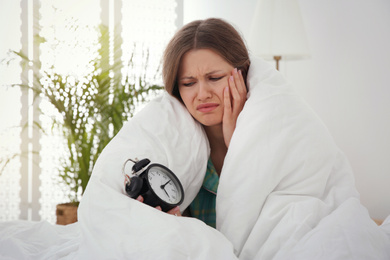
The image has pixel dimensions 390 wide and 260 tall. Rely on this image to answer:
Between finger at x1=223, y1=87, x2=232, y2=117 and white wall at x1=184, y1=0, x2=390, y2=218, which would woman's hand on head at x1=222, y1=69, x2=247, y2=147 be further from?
white wall at x1=184, y1=0, x2=390, y2=218

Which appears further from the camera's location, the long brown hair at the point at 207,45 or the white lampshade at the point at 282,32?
the white lampshade at the point at 282,32

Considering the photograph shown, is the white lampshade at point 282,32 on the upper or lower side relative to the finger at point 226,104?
upper

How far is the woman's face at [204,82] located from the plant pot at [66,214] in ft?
5.14

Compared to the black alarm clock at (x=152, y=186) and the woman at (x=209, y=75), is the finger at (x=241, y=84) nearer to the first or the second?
the woman at (x=209, y=75)

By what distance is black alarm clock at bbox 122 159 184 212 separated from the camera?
46.8 inches

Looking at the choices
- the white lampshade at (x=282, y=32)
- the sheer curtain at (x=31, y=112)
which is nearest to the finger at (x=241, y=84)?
the white lampshade at (x=282, y=32)

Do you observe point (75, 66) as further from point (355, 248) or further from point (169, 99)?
point (355, 248)

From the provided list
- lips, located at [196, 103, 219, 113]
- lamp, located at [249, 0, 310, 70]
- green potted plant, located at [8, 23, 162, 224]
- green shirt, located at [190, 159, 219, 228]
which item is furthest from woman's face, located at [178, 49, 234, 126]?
green potted plant, located at [8, 23, 162, 224]

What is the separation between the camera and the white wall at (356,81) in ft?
9.36

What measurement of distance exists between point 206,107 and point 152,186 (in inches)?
21.6

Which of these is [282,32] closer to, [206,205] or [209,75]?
[209,75]

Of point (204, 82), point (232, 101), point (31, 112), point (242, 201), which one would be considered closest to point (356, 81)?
point (232, 101)

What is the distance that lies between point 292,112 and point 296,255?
0.59 m

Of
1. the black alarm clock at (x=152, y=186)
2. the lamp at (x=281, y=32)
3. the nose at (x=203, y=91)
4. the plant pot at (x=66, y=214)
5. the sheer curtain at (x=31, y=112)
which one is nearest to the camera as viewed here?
the black alarm clock at (x=152, y=186)
